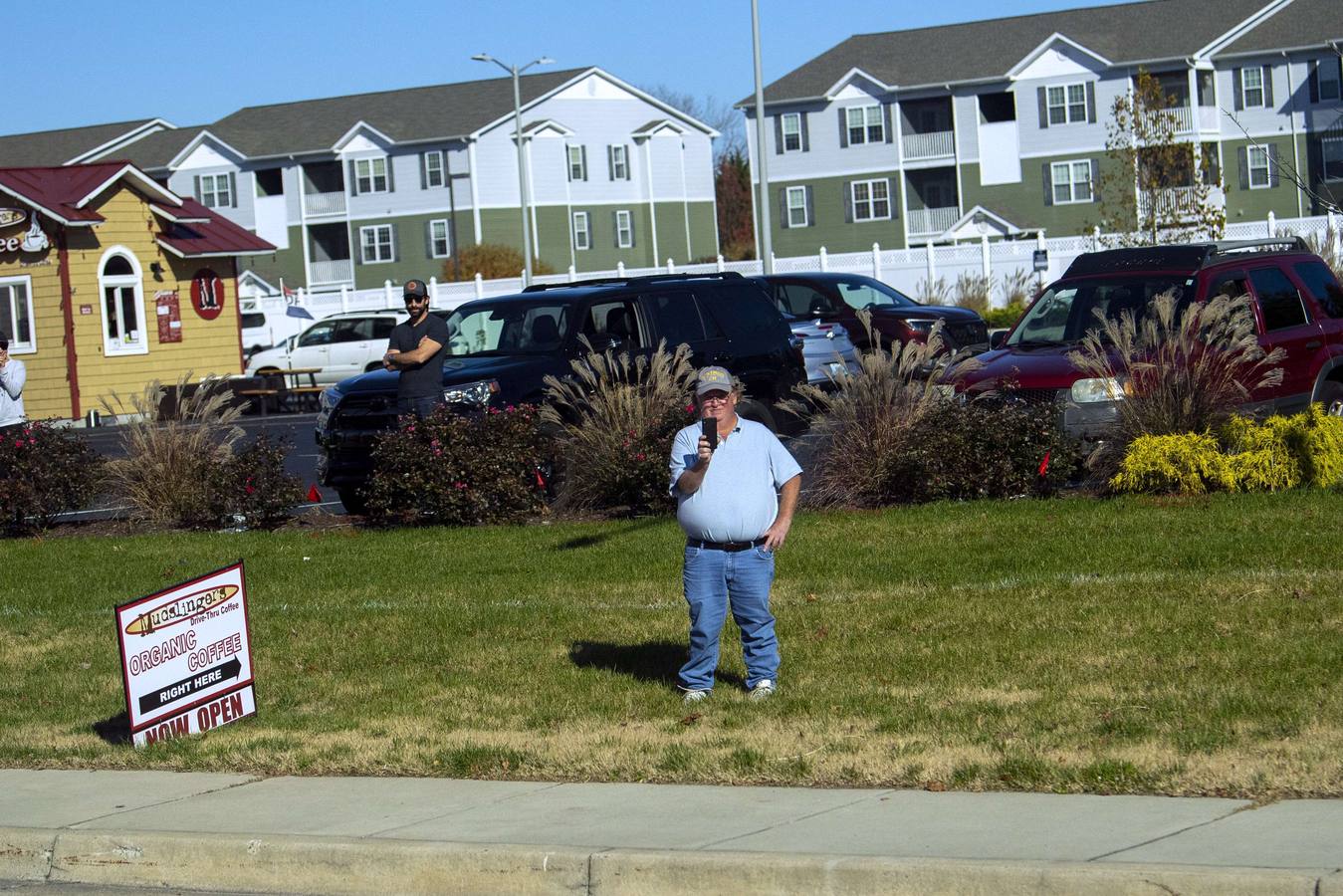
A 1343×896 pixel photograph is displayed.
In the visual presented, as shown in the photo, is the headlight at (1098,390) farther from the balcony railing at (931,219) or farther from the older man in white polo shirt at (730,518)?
the balcony railing at (931,219)

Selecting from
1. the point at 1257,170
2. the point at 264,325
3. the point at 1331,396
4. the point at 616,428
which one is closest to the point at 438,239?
the point at 264,325

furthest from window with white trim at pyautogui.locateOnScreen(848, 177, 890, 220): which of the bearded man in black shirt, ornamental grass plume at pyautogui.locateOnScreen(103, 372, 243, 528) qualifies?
the bearded man in black shirt

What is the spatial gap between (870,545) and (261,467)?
5.98 m

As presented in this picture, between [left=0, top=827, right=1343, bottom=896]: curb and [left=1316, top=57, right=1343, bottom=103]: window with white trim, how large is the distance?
2262 inches

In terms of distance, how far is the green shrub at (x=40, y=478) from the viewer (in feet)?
51.5

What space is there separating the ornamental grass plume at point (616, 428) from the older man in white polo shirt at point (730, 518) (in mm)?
5915

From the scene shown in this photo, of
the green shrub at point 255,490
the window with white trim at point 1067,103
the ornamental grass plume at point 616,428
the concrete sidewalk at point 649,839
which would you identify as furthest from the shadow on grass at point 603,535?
the window with white trim at point 1067,103

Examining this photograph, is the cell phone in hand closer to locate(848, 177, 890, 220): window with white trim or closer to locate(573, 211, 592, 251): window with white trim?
locate(848, 177, 890, 220): window with white trim

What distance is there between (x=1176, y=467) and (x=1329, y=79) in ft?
163

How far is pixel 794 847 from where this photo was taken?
595 centimetres

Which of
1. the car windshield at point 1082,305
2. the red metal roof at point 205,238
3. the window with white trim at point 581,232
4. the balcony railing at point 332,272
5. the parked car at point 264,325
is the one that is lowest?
the car windshield at point 1082,305

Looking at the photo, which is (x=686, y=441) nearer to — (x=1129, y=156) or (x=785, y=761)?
(x=785, y=761)

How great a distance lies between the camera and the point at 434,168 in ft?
221

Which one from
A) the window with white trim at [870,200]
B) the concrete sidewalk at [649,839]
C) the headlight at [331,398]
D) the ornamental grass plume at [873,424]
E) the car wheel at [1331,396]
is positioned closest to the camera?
the concrete sidewalk at [649,839]
